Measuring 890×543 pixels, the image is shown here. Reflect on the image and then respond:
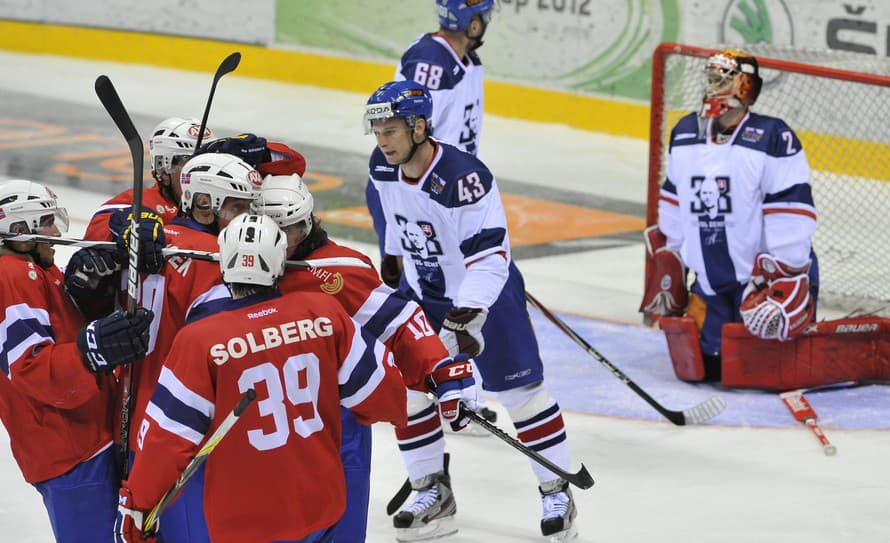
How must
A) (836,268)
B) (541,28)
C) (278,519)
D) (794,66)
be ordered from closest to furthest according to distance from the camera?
(278,519), (794,66), (836,268), (541,28)

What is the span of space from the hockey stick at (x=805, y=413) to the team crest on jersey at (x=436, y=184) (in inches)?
76.7

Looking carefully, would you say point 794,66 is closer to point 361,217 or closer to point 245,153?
point 361,217

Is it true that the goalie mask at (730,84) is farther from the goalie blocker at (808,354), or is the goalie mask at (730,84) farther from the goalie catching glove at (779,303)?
the goalie blocker at (808,354)

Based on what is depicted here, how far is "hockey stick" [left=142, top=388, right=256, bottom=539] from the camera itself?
3.06 metres

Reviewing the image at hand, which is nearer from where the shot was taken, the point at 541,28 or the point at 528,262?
the point at 528,262

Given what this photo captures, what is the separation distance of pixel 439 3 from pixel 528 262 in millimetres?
2475

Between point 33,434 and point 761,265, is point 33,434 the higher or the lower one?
the higher one

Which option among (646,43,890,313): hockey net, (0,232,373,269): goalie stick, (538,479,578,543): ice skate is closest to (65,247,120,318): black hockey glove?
(0,232,373,269): goalie stick

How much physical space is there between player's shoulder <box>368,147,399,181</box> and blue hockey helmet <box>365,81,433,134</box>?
0.28 metres

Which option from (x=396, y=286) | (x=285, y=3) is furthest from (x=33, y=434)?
(x=285, y=3)

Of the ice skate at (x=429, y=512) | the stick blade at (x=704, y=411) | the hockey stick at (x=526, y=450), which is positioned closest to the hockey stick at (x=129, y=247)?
the hockey stick at (x=526, y=450)

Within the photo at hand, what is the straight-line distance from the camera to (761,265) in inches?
242

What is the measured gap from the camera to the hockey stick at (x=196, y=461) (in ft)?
10.0

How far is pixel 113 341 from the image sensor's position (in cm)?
334
